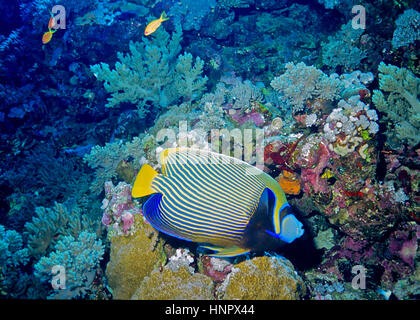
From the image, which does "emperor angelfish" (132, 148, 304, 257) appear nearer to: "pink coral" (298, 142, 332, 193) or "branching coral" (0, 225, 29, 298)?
"pink coral" (298, 142, 332, 193)

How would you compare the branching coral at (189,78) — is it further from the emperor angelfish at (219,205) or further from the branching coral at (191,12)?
the branching coral at (191,12)

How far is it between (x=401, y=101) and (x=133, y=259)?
422cm

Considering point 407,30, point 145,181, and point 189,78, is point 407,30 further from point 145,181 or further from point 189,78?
point 145,181

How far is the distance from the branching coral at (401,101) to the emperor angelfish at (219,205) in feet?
8.16

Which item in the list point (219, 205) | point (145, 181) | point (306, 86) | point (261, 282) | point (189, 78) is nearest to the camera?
point (219, 205)

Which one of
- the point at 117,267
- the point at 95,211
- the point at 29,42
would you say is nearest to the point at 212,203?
the point at 117,267

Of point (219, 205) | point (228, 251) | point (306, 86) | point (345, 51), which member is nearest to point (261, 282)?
point (228, 251)

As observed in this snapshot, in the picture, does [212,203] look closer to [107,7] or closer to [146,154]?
[146,154]

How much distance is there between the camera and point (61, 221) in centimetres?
335

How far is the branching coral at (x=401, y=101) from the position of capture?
305 centimetres

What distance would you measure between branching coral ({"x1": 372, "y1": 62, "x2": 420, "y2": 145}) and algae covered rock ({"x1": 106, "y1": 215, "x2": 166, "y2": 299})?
359 centimetres

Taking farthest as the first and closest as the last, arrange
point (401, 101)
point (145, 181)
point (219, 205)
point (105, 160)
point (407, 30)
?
point (407, 30)
point (105, 160)
point (401, 101)
point (145, 181)
point (219, 205)

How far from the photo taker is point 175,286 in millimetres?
2320

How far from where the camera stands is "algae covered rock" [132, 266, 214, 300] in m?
2.27
